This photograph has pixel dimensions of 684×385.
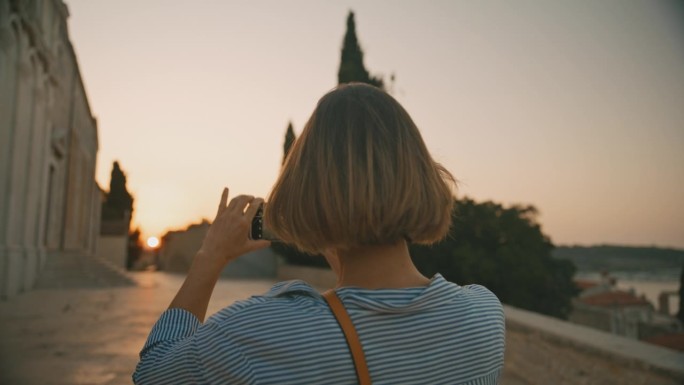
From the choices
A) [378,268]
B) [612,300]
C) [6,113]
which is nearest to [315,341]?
[378,268]

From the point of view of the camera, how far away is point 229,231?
3.46ft

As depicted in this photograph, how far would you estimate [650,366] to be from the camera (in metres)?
2.70

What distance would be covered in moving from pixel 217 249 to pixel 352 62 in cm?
2252

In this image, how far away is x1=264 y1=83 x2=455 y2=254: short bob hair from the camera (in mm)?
951

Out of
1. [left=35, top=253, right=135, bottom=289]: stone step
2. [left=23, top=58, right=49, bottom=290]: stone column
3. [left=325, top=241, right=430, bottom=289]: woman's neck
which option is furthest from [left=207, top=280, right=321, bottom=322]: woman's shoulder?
[left=35, top=253, right=135, bottom=289]: stone step

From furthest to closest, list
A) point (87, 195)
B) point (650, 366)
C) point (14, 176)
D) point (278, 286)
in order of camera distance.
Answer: point (87, 195) < point (14, 176) < point (650, 366) < point (278, 286)

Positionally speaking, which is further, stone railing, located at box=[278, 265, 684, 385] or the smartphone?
stone railing, located at box=[278, 265, 684, 385]

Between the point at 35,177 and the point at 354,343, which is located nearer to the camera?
the point at 354,343

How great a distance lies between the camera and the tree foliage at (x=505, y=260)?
77.4 feet

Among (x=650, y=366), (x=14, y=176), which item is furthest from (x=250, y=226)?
(x=14, y=176)

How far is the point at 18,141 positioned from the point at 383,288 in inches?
534

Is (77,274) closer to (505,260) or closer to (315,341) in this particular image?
(315,341)

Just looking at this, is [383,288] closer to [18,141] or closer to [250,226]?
[250,226]

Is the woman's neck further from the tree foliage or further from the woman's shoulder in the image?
the tree foliage
